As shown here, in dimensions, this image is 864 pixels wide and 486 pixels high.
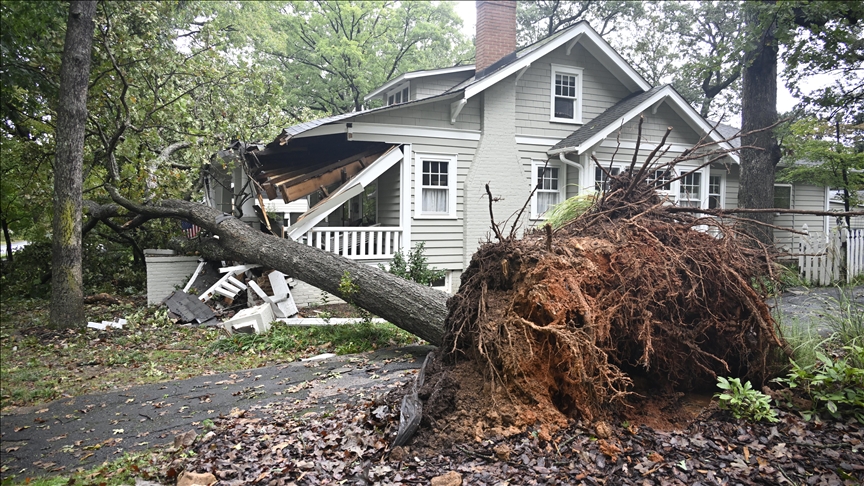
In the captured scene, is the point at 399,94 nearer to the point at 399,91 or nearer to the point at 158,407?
the point at 399,91

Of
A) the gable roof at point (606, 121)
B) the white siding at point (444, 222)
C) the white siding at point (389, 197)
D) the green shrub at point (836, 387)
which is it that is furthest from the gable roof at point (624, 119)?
the green shrub at point (836, 387)

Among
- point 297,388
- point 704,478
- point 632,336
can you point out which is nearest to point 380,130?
point 297,388

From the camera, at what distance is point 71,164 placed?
8.34m

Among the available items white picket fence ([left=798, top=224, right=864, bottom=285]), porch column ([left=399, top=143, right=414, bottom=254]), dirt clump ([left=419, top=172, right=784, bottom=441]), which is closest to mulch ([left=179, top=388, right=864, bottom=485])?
dirt clump ([left=419, top=172, right=784, bottom=441])

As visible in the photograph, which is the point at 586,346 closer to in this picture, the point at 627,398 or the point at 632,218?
the point at 627,398

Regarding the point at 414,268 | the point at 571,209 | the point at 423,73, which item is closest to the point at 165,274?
the point at 414,268

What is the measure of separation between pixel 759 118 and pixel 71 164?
591 inches

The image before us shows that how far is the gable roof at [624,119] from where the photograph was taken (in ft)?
45.3

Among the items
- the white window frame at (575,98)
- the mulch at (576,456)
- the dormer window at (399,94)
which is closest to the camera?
the mulch at (576,456)

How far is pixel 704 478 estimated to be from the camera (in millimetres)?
3477

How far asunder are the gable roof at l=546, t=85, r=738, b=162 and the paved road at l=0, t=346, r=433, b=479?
28.6ft

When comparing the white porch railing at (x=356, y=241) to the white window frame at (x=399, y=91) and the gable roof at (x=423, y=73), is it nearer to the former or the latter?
the white window frame at (x=399, y=91)

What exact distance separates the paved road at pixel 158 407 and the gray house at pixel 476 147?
5.39m

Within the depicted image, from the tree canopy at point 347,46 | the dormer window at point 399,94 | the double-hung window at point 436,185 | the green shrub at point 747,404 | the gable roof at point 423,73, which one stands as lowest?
the green shrub at point 747,404
